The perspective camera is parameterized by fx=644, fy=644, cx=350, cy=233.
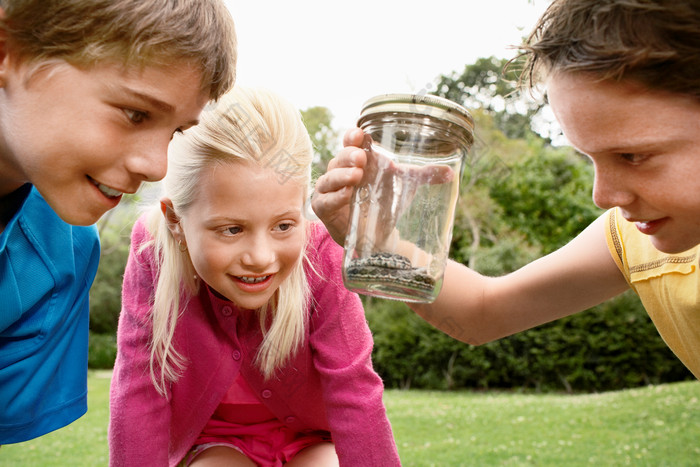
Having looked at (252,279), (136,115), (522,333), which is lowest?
(522,333)

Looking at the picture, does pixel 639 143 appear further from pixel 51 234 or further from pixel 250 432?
pixel 51 234

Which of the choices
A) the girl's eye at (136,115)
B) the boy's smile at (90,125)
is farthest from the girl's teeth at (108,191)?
the girl's eye at (136,115)

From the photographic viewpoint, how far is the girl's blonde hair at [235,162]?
2.47m

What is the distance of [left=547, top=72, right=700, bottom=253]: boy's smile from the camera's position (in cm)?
170

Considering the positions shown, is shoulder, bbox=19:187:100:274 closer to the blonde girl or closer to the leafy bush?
the blonde girl

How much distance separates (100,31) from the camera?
1.88 meters

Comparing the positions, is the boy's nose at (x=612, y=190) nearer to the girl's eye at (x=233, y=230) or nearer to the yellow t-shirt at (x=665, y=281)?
the yellow t-shirt at (x=665, y=281)

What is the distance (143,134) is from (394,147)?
77 cm

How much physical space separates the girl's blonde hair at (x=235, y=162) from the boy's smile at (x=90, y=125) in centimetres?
46

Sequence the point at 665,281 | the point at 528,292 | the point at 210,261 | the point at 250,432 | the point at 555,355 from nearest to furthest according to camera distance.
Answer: the point at 665,281
the point at 210,261
the point at 528,292
the point at 250,432
the point at 555,355

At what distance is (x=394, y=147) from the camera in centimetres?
179

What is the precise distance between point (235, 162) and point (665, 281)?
163cm

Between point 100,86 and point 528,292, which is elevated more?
point 100,86

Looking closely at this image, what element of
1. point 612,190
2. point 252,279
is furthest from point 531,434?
point 612,190
